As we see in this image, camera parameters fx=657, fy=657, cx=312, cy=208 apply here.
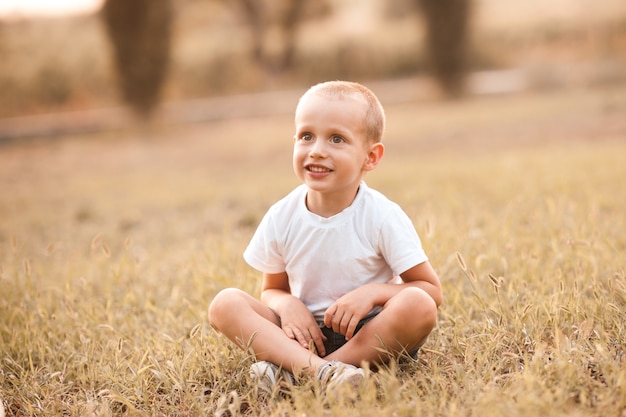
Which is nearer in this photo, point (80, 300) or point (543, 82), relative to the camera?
point (80, 300)

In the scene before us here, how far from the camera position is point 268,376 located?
2.24 meters

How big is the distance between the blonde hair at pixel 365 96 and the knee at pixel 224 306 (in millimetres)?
758

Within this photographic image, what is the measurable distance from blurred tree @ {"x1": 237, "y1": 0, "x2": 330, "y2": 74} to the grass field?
14.2 meters

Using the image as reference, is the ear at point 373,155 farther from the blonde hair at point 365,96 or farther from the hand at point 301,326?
the hand at point 301,326

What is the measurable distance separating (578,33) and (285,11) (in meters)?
10.1

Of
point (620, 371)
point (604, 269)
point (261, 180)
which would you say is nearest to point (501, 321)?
point (620, 371)

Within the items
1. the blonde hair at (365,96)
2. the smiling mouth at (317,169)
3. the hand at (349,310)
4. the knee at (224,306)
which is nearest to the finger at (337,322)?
the hand at (349,310)

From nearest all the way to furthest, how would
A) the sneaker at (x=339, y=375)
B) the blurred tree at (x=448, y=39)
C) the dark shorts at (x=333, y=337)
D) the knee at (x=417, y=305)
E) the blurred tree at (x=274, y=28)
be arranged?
A: the sneaker at (x=339, y=375) → the knee at (x=417, y=305) → the dark shorts at (x=333, y=337) → the blurred tree at (x=448, y=39) → the blurred tree at (x=274, y=28)

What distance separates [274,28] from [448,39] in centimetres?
861

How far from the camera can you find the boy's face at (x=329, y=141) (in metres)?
2.32

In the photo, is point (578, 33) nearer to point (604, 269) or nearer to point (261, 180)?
point (261, 180)

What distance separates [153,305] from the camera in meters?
3.33

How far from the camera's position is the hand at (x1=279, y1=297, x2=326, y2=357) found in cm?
232

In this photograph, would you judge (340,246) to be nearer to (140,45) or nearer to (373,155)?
(373,155)
